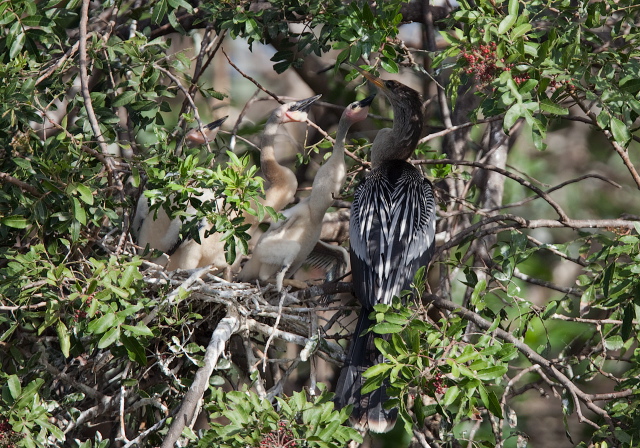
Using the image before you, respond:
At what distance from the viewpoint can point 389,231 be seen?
10.3ft

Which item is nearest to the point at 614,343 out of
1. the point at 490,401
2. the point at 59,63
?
the point at 490,401

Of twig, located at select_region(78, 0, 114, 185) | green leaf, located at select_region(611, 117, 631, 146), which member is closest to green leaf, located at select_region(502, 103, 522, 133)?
green leaf, located at select_region(611, 117, 631, 146)

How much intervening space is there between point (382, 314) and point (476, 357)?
0.34 metres

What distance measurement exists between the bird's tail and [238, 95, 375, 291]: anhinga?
0.64 meters

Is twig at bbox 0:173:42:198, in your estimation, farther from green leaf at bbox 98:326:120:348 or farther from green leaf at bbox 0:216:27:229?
green leaf at bbox 98:326:120:348

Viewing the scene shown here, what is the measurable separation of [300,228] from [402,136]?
69 centimetres

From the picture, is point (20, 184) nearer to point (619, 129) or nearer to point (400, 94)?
point (400, 94)

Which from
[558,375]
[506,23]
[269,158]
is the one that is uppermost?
[506,23]

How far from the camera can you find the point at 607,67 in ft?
7.87

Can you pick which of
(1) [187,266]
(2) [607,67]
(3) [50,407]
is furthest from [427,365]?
(1) [187,266]

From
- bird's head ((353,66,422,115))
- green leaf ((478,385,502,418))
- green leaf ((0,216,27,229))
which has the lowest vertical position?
green leaf ((0,216,27,229))

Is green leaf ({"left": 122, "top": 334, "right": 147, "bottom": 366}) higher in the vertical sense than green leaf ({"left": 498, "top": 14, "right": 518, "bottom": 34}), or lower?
lower

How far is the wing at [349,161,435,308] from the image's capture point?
2959 mm

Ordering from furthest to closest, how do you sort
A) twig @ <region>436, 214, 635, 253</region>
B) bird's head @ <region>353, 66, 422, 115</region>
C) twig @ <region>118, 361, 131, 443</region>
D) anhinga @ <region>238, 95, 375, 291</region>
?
bird's head @ <region>353, 66, 422, 115</region>
anhinga @ <region>238, 95, 375, 291</region>
twig @ <region>436, 214, 635, 253</region>
twig @ <region>118, 361, 131, 443</region>
